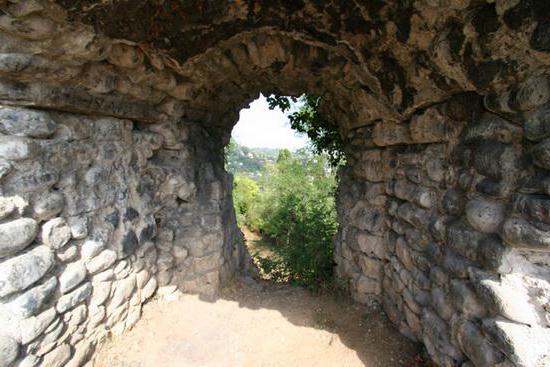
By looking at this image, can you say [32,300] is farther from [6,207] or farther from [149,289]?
[149,289]

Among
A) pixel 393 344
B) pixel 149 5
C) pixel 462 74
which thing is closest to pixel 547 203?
pixel 462 74

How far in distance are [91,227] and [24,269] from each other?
565 mm

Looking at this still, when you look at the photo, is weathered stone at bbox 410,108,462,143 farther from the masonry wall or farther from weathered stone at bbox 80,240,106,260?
weathered stone at bbox 80,240,106,260

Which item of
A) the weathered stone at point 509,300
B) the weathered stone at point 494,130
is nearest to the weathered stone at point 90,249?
the weathered stone at point 509,300

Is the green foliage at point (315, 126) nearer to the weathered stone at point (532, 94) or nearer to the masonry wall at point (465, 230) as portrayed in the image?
the masonry wall at point (465, 230)

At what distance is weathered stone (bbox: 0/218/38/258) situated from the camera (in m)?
1.60

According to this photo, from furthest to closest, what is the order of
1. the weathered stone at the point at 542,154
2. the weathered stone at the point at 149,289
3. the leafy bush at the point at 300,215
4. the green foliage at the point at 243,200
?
the green foliage at the point at 243,200 < the leafy bush at the point at 300,215 < the weathered stone at the point at 149,289 < the weathered stone at the point at 542,154

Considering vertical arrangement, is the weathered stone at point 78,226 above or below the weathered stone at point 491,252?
below

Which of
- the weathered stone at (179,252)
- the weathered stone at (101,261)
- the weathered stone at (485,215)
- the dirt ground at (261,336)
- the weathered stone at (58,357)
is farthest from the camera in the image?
the weathered stone at (179,252)

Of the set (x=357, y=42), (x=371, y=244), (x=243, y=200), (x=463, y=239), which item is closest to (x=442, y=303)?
(x=463, y=239)

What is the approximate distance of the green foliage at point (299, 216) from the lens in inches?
152

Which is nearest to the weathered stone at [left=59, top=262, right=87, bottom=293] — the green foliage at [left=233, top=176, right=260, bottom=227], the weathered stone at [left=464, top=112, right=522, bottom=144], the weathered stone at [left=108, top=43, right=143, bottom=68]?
the weathered stone at [left=108, top=43, right=143, bottom=68]

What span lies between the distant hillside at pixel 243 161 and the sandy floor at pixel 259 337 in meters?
3.41

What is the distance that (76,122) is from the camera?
2.16m
